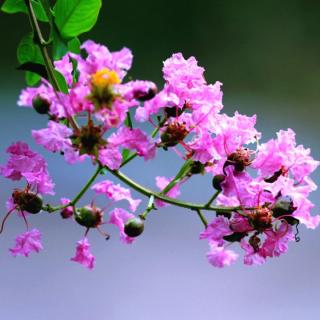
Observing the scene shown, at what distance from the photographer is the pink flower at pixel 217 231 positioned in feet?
1.89

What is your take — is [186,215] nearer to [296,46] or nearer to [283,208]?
[296,46]

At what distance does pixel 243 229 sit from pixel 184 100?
0.12 m

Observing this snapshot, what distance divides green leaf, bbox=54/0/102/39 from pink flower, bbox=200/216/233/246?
7.9 inches

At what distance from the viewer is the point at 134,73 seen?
66.3 inches

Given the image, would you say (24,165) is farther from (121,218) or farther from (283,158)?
(283,158)

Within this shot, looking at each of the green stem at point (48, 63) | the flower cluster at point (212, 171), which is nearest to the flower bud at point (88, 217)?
the flower cluster at point (212, 171)

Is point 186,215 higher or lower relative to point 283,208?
higher

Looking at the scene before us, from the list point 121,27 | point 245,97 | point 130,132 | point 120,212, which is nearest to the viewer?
point 130,132

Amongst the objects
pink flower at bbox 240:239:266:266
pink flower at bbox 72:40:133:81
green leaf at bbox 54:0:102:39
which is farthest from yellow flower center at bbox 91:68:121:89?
pink flower at bbox 240:239:266:266

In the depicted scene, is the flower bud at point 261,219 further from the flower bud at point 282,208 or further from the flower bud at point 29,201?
the flower bud at point 29,201

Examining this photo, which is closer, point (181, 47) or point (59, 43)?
point (59, 43)

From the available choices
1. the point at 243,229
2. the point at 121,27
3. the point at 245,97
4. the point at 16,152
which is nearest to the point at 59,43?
the point at 16,152

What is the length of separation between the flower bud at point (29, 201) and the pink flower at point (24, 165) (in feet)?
0.08

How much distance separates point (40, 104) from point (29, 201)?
125 mm
